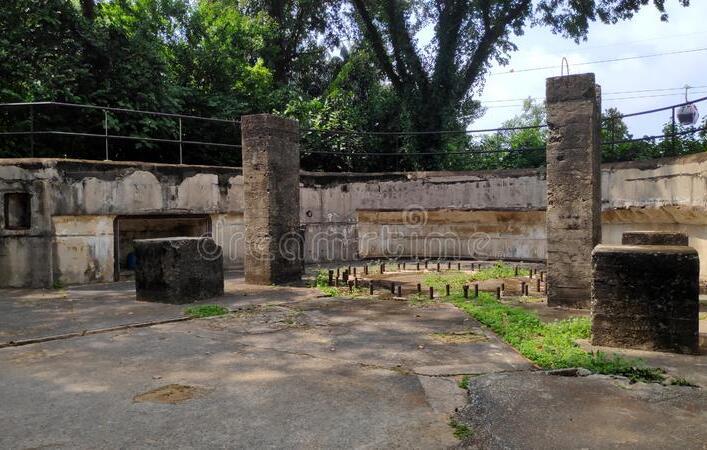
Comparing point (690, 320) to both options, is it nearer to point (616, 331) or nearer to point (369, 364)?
point (616, 331)

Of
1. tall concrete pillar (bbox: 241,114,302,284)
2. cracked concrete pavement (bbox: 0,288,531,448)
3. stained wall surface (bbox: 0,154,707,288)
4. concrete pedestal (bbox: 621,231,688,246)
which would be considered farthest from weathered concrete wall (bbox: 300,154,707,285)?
cracked concrete pavement (bbox: 0,288,531,448)

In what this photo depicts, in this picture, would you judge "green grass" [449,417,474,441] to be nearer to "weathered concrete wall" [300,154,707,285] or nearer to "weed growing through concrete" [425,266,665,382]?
"weed growing through concrete" [425,266,665,382]

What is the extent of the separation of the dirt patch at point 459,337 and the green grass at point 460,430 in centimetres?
208

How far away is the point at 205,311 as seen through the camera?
694 cm

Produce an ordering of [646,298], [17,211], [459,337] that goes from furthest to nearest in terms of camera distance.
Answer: [17,211] < [459,337] < [646,298]

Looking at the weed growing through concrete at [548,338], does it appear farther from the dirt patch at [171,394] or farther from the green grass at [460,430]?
the dirt patch at [171,394]

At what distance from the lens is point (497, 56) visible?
18875 mm

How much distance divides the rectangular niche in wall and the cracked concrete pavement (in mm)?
3701

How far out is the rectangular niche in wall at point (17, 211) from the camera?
940cm

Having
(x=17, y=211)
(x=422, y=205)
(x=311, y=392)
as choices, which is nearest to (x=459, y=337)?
(x=311, y=392)

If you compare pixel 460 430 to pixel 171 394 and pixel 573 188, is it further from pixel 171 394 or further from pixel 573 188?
pixel 573 188

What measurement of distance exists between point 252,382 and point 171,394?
1.96 ft

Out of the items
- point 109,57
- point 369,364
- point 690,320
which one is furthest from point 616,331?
point 109,57

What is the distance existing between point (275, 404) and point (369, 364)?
1.18 metres
